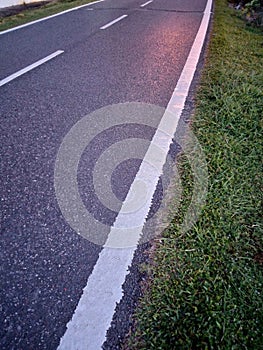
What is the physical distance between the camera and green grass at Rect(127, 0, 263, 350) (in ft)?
3.68

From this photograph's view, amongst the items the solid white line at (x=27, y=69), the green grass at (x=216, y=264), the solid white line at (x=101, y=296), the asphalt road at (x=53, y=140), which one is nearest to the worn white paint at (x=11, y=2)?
the asphalt road at (x=53, y=140)

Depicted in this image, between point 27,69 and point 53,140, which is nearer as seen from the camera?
point 53,140

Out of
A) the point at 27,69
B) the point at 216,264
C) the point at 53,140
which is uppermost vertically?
the point at 27,69

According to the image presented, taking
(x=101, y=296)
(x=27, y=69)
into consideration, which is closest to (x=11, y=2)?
(x=27, y=69)

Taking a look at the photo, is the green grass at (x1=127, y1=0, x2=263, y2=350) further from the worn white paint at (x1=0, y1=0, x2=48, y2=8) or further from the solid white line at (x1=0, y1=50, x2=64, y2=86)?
the worn white paint at (x1=0, y1=0, x2=48, y2=8)

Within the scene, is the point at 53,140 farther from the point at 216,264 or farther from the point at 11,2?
the point at 11,2

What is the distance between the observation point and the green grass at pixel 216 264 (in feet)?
3.68

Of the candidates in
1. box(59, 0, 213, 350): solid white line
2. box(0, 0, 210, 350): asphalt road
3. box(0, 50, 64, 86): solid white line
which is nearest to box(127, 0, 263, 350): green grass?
box(59, 0, 213, 350): solid white line

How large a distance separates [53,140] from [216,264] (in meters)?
1.59

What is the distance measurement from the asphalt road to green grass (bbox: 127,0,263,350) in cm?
26

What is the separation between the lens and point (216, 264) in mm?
1383

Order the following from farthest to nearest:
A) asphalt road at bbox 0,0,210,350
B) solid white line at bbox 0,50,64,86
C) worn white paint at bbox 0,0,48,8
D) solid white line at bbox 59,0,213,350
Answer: worn white paint at bbox 0,0,48,8, solid white line at bbox 0,50,64,86, asphalt road at bbox 0,0,210,350, solid white line at bbox 59,0,213,350

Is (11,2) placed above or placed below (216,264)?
above

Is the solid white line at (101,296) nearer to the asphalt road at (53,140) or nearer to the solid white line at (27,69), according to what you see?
the asphalt road at (53,140)
